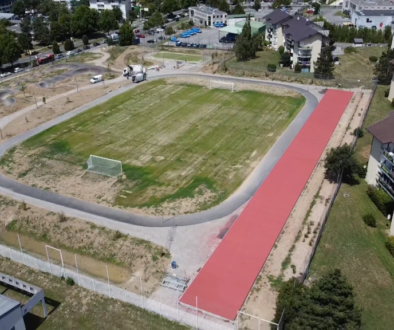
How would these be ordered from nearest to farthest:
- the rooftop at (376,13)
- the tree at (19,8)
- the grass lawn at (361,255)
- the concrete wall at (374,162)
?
the grass lawn at (361,255) < the concrete wall at (374,162) < the rooftop at (376,13) < the tree at (19,8)

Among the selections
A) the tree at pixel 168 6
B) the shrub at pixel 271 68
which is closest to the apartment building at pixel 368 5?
the tree at pixel 168 6

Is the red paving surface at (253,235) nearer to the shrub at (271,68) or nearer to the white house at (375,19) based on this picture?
the shrub at (271,68)

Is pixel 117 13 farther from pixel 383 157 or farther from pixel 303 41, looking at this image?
pixel 383 157

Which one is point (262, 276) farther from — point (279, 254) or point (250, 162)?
point (250, 162)

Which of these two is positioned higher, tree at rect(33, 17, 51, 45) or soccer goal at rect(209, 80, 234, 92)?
tree at rect(33, 17, 51, 45)

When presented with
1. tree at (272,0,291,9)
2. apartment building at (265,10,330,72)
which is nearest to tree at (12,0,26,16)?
tree at (272,0,291,9)

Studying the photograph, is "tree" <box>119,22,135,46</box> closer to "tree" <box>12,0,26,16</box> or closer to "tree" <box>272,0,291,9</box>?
"tree" <box>272,0,291,9</box>

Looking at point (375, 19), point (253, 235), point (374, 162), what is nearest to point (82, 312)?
point (253, 235)
